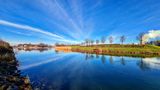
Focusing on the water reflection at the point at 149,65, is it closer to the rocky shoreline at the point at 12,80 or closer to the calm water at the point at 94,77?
the calm water at the point at 94,77

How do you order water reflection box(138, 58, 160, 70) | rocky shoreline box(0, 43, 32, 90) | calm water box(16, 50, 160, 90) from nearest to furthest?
rocky shoreline box(0, 43, 32, 90), calm water box(16, 50, 160, 90), water reflection box(138, 58, 160, 70)

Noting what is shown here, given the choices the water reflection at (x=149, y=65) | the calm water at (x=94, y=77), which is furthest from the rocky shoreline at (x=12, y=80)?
the water reflection at (x=149, y=65)

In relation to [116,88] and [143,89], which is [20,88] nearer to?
[116,88]

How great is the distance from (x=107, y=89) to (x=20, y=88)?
12.7 metres

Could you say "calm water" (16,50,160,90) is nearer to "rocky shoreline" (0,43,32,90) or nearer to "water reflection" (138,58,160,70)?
"water reflection" (138,58,160,70)

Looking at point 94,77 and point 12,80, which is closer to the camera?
point 12,80

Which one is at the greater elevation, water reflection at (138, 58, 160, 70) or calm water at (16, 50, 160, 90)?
water reflection at (138, 58, 160, 70)

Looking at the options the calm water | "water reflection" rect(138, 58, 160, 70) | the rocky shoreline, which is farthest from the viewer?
"water reflection" rect(138, 58, 160, 70)

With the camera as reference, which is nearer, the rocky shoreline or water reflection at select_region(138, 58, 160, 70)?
the rocky shoreline

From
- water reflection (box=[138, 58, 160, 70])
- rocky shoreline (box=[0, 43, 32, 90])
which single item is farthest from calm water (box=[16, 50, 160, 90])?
rocky shoreline (box=[0, 43, 32, 90])

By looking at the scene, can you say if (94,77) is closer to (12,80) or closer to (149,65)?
(12,80)

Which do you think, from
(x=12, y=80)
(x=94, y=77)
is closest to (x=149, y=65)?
(x=94, y=77)

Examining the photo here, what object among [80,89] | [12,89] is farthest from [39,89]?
[80,89]

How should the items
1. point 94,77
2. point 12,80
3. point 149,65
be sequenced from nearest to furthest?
point 12,80 → point 94,77 → point 149,65
